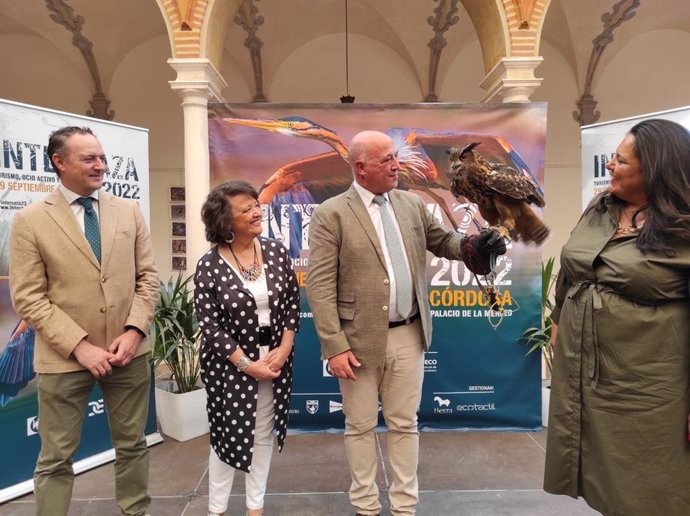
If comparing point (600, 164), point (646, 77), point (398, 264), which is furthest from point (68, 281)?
point (646, 77)

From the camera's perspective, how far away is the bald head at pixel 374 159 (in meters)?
1.97

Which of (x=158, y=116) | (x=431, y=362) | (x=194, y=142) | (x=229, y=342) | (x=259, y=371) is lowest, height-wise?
(x=431, y=362)

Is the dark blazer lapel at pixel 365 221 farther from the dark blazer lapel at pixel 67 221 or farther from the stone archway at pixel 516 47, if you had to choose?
the stone archway at pixel 516 47

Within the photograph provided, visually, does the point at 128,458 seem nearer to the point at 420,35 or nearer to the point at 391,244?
A: the point at 391,244

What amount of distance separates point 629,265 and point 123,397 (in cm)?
209

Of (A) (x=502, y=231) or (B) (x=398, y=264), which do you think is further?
(B) (x=398, y=264)

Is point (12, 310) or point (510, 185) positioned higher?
point (510, 185)

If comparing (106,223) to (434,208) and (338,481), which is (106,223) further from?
(434,208)

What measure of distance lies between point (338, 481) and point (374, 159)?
6.42 feet

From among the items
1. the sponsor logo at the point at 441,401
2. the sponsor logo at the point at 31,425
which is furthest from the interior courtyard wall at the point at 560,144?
the sponsor logo at the point at 31,425

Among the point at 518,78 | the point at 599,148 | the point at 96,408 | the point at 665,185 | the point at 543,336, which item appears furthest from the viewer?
the point at 518,78

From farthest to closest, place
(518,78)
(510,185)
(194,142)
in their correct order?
(518,78)
(194,142)
(510,185)

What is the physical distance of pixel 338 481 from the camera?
2.81 metres

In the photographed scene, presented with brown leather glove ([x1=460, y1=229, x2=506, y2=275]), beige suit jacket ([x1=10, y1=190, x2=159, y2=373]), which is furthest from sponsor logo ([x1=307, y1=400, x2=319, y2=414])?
brown leather glove ([x1=460, y1=229, x2=506, y2=275])
